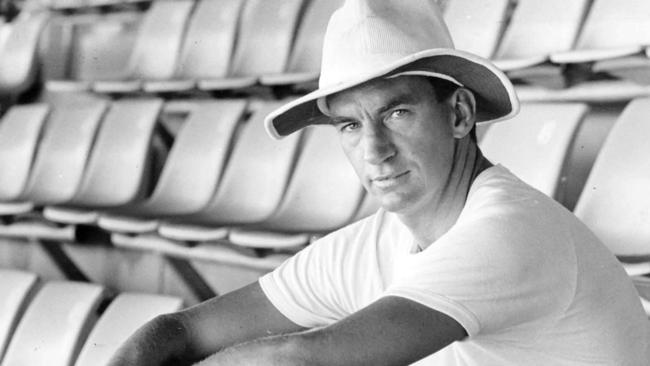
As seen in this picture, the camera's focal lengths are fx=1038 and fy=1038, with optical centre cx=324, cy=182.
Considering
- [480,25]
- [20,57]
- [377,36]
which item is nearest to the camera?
[377,36]

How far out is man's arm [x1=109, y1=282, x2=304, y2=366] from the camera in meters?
1.16

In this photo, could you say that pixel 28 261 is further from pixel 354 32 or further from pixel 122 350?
pixel 354 32

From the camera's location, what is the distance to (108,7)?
3.15 metres

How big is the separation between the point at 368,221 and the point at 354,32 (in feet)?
0.90

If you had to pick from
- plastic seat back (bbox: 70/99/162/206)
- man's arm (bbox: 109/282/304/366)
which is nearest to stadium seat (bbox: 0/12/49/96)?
plastic seat back (bbox: 70/99/162/206)

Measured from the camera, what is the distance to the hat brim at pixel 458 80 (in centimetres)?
93

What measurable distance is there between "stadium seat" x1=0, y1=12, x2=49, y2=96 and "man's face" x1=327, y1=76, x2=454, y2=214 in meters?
2.36

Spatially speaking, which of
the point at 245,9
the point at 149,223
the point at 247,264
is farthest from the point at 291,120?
the point at 245,9

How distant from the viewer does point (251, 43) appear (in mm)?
2619

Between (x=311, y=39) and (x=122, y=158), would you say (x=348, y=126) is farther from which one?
(x=122, y=158)

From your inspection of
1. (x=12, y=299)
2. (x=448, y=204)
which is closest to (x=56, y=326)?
(x=12, y=299)

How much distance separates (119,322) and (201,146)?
0.61m

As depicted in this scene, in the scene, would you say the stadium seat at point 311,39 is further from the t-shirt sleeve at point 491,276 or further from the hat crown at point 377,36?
the t-shirt sleeve at point 491,276

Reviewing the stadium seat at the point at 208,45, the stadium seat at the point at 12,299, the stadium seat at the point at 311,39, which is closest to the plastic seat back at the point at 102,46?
the stadium seat at the point at 208,45
